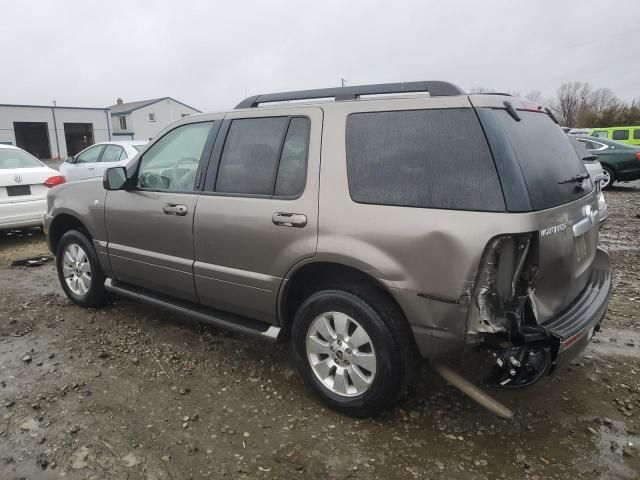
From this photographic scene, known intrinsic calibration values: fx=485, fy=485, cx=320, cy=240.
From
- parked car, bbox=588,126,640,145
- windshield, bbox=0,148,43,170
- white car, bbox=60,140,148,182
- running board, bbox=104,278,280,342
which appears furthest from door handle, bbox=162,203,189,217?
parked car, bbox=588,126,640,145

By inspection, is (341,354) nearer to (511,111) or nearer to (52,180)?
(511,111)

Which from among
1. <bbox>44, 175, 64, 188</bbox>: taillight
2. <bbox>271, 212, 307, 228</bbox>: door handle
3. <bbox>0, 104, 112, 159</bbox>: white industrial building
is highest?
<bbox>0, 104, 112, 159</bbox>: white industrial building

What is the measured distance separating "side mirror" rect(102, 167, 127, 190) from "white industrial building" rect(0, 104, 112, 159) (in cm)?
3940

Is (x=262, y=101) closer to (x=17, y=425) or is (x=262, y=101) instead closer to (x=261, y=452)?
(x=261, y=452)

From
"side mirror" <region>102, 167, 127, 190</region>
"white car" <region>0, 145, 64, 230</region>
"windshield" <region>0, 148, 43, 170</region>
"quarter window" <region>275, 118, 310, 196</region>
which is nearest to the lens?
"quarter window" <region>275, 118, 310, 196</region>

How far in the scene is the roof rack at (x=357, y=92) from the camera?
268 centimetres

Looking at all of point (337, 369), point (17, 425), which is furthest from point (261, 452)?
point (17, 425)

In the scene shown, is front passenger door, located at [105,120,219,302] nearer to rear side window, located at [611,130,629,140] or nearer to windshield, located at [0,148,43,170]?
windshield, located at [0,148,43,170]

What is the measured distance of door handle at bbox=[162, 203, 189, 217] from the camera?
3.51 m

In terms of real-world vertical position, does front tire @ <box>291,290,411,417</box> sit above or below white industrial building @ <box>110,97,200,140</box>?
below

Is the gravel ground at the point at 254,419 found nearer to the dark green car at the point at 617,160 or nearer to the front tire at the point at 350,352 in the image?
the front tire at the point at 350,352

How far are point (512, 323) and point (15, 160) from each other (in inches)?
309

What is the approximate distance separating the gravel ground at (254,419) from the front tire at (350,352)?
17cm

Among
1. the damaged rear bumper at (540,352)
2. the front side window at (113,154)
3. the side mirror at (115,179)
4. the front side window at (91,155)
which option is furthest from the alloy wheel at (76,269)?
the front side window at (91,155)
